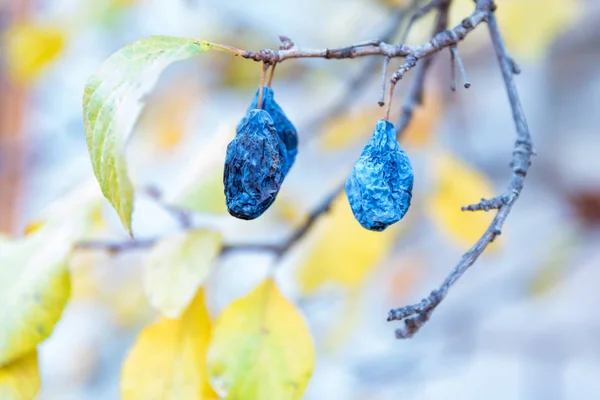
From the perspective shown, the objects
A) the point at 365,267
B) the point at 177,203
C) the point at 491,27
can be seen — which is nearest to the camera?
the point at 491,27

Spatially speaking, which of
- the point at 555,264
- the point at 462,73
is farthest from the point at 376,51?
the point at 555,264

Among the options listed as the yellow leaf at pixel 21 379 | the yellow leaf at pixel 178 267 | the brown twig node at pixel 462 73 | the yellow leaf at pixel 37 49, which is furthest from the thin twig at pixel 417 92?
the yellow leaf at pixel 37 49

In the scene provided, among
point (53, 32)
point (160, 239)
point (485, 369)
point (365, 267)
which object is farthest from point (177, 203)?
point (485, 369)

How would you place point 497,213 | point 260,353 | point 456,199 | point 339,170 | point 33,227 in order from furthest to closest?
point 339,170 → point 456,199 → point 33,227 → point 260,353 → point 497,213

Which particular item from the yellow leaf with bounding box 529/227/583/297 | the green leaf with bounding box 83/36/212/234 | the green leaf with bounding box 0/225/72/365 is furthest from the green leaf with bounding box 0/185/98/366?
the yellow leaf with bounding box 529/227/583/297

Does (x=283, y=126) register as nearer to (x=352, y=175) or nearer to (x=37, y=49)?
(x=352, y=175)

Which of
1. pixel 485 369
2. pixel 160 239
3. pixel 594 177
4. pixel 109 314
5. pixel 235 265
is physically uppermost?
pixel 594 177

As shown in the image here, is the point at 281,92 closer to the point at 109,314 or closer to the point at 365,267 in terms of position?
the point at 109,314
